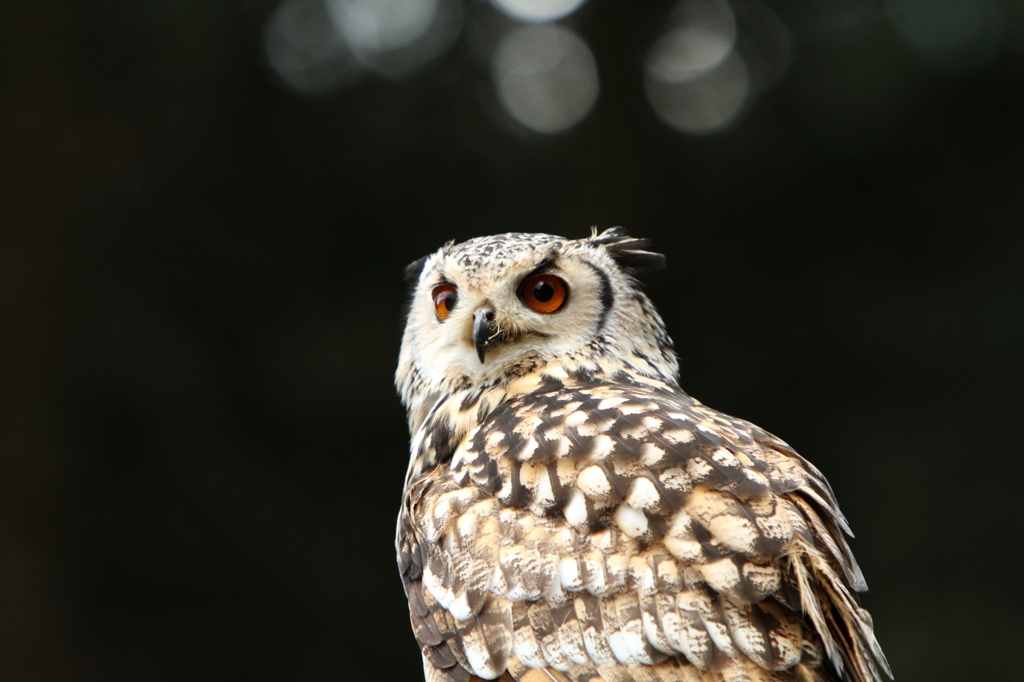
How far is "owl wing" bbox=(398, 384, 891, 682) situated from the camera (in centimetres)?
147

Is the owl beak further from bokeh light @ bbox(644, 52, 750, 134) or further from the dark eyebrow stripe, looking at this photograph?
bokeh light @ bbox(644, 52, 750, 134)

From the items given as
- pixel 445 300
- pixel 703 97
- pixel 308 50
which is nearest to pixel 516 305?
pixel 445 300

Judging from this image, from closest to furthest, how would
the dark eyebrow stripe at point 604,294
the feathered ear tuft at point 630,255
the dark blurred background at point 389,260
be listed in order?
the dark eyebrow stripe at point 604,294, the feathered ear tuft at point 630,255, the dark blurred background at point 389,260

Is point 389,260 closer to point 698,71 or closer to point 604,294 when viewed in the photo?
point 698,71

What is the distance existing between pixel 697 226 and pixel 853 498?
→ 1743mm

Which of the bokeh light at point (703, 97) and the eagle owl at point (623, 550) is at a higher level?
the bokeh light at point (703, 97)

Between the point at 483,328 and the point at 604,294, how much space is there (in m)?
0.35

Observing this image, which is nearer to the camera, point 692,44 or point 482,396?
point 482,396

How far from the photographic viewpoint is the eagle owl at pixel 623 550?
1471 millimetres

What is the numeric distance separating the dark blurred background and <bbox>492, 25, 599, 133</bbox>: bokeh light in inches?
1.7

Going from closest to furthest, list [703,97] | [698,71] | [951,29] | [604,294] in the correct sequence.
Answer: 1. [604,294]
2. [951,29]
3. [703,97]
4. [698,71]

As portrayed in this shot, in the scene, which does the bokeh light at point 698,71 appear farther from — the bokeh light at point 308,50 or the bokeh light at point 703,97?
the bokeh light at point 308,50

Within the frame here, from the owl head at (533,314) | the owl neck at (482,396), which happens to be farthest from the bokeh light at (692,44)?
the owl neck at (482,396)

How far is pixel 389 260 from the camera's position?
477 cm
